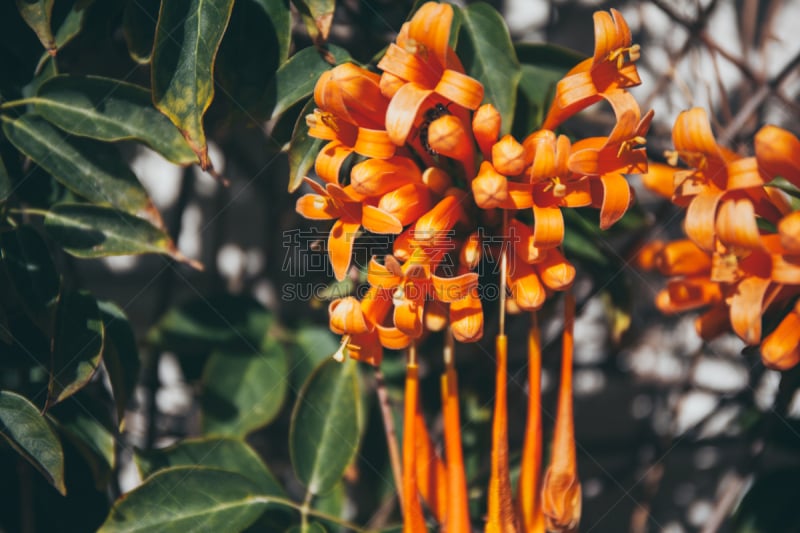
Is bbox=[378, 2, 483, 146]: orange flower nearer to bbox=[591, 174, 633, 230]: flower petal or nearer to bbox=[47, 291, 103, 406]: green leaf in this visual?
bbox=[591, 174, 633, 230]: flower petal

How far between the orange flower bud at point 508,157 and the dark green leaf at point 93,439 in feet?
1.87

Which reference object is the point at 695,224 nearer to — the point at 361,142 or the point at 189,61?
the point at 361,142

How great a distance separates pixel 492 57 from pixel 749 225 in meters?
0.33

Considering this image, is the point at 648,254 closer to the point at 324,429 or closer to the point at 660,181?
the point at 660,181

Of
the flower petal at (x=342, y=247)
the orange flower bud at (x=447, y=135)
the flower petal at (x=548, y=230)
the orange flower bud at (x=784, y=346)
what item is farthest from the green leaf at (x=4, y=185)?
the orange flower bud at (x=784, y=346)

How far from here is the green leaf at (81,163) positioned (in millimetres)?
838

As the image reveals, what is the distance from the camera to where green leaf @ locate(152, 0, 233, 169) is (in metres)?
0.72

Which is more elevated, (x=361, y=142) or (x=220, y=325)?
(x=361, y=142)

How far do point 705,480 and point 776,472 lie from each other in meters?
0.41

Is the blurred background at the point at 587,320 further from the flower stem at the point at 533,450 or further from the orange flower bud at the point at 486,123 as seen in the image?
the orange flower bud at the point at 486,123

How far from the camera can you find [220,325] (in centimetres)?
111

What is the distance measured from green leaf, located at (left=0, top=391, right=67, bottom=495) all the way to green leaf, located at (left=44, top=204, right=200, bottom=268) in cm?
19

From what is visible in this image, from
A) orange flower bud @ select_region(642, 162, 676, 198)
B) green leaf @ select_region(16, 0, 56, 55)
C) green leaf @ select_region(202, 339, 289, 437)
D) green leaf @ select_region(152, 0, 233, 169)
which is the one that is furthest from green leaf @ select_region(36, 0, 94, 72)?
orange flower bud @ select_region(642, 162, 676, 198)

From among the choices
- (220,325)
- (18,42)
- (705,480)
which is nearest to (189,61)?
(18,42)
